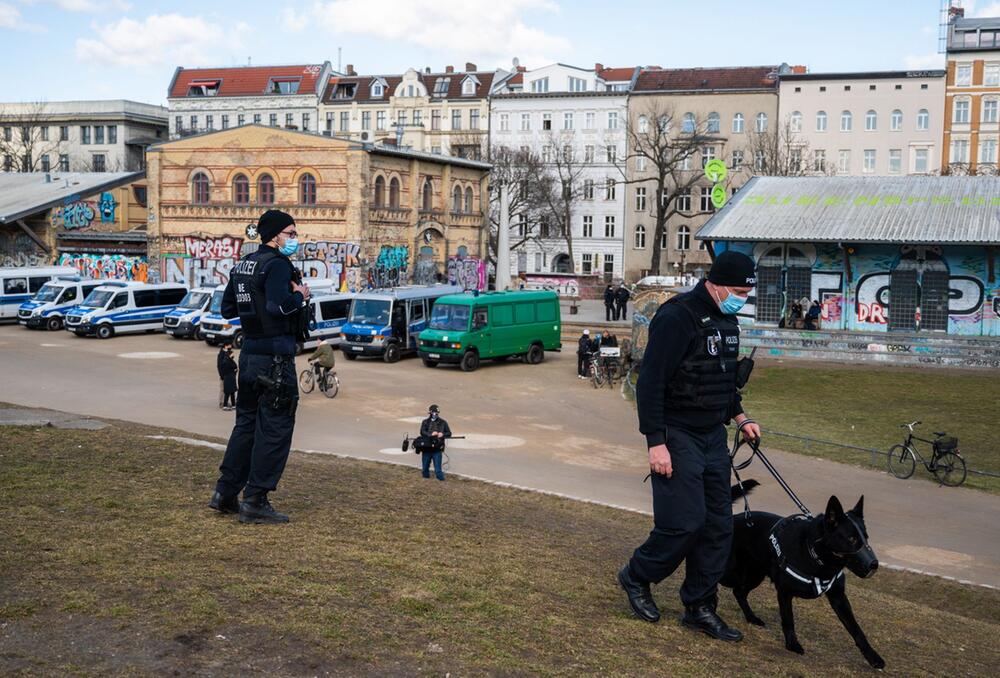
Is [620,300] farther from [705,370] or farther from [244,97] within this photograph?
[244,97]

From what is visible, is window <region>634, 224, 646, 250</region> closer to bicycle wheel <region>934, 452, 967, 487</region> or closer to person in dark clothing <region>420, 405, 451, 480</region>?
bicycle wheel <region>934, 452, 967, 487</region>

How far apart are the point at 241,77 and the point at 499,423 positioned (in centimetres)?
7528

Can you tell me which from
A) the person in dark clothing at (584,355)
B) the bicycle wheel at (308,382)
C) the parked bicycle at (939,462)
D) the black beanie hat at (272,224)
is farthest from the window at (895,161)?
the black beanie hat at (272,224)

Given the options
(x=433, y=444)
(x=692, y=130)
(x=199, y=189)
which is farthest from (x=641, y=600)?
(x=692, y=130)

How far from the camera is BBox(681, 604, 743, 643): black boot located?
21.8 feet

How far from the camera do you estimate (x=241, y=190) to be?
51125 mm

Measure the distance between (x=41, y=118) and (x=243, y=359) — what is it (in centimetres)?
9340

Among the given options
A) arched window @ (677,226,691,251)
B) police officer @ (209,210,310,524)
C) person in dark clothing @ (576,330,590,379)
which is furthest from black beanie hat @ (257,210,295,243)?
arched window @ (677,226,691,251)

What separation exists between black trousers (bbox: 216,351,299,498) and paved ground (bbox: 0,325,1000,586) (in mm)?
2199

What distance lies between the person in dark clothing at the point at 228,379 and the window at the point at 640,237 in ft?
188

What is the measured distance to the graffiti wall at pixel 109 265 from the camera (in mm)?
53750

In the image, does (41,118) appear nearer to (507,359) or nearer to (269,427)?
(507,359)

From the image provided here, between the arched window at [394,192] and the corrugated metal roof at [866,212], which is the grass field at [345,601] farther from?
the arched window at [394,192]

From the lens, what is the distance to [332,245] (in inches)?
1954
